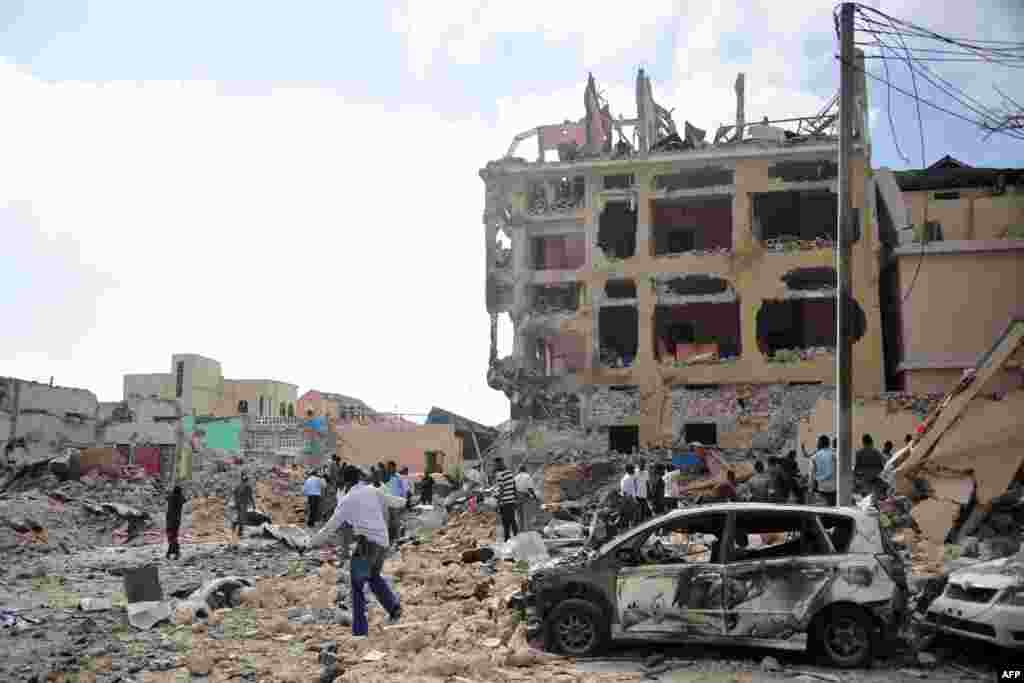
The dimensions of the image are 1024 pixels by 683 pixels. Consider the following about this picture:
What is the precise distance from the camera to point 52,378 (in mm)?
39750

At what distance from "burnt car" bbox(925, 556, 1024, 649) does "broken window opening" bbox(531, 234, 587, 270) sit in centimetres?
3484

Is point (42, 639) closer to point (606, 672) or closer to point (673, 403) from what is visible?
point (606, 672)

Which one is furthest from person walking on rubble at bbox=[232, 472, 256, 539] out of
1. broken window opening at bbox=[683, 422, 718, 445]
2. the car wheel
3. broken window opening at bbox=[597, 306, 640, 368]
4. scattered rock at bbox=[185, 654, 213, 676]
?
broken window opening at bbox=[597, 306, 640, 368]

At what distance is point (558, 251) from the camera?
144ft

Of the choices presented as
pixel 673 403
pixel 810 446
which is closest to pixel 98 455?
pixel 673 403

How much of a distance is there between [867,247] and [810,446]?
632 inches

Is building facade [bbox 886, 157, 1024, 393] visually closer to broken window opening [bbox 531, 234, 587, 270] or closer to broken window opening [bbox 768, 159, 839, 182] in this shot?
broken window opening [bbox 768, 159, 839, 182]

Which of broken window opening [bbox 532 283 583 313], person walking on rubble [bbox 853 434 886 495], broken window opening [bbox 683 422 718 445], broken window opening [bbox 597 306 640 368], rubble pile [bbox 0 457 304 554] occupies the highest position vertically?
broken window opening [bbox 532 283 583 313]

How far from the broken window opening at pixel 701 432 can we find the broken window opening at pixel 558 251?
32.7 ft

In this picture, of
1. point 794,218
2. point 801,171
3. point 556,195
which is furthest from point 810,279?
point 556,195

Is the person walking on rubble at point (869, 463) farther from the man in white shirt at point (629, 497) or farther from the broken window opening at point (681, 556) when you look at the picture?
the broken window opening at point (681, 556)

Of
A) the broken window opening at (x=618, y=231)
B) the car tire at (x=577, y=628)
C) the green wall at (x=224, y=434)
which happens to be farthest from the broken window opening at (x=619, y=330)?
the car tire at (x=577, y=628)

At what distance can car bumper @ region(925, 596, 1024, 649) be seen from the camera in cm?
784

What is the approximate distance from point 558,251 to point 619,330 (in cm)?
473
